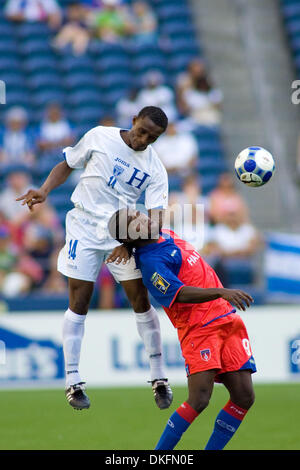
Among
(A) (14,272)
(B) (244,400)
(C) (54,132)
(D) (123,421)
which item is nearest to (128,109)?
(C) (54,132)

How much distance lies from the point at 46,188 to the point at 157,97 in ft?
27.1

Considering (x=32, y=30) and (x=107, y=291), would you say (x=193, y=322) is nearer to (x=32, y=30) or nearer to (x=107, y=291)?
(x=107, y=291)

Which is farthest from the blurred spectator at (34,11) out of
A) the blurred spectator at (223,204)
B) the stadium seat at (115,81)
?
the blurred spectator at (223,204)

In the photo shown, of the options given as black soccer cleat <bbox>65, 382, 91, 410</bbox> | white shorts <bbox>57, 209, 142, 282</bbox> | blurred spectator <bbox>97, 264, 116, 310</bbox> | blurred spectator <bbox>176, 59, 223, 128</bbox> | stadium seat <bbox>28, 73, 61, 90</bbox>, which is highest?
stadium seat <bbox>28, 73, 61, 90</bbox>

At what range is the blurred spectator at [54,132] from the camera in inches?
531

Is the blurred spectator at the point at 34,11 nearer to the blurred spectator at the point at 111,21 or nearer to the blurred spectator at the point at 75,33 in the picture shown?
the blurred spectator at the point at 75,33

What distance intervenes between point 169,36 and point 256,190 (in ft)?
13.2

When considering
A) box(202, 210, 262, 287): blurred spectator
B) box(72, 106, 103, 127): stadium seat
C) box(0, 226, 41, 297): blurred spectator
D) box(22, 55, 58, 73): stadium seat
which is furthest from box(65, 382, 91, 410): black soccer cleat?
box(22, 55, 58, 73): stadium seat

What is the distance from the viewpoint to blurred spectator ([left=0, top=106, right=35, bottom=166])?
13242 millimetres

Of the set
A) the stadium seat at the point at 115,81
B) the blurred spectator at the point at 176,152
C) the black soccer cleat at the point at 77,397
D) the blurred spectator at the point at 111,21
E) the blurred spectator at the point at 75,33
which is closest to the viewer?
the black soccer cleat at the point at 77,397

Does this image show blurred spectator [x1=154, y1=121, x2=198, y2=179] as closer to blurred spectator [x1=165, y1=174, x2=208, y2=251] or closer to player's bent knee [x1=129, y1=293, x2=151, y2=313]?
blurred spectator [x1=165, y1=174, x2=208, y2=251]

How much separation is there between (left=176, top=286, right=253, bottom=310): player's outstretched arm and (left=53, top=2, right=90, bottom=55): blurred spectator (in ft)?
34.9

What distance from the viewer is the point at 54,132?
44.5 feet

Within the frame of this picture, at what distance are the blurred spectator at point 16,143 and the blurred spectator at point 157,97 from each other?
2.03 meters
